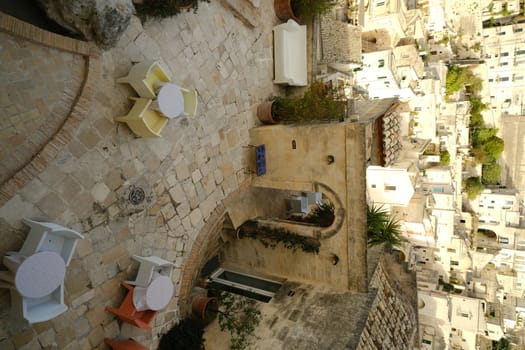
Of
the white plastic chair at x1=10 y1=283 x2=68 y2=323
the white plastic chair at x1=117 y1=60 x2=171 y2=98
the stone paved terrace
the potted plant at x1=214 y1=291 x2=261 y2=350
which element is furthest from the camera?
the potted plant at x1=214 y1=291 x2=261 y2=350

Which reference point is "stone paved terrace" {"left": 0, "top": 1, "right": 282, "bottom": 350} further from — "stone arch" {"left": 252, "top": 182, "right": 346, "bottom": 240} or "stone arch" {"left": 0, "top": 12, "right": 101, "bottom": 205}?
"stone arch" {"left": 252, "top": 182, "right": 346, "bottom": 240}

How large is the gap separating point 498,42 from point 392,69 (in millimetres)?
19817

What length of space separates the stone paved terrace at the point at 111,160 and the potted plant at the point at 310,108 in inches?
38.6

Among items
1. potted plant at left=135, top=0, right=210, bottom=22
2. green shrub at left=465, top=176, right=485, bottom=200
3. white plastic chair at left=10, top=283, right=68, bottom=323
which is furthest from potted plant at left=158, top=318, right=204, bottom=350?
green shrub at left=465, top=176, right=485, bottom=200

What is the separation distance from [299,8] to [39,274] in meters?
9.31

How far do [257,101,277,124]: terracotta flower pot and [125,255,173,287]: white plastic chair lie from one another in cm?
458

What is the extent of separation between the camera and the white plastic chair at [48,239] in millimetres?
3793

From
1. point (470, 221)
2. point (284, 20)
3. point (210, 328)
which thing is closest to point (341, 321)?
point (210, 328)

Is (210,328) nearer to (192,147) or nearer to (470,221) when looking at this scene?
(192,147)

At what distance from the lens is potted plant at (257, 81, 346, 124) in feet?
24.0

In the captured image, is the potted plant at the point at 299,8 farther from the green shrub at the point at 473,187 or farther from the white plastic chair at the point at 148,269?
the green shrub at the point at 473,187

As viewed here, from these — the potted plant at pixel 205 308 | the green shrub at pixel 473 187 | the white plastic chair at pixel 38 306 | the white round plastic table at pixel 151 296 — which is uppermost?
the white plastic chair at pixel 38 306

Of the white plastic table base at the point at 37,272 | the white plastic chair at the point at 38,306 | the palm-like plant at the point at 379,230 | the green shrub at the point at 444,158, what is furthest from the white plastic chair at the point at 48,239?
the green shrub at the point at 444,158

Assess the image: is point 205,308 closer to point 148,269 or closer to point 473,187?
point 148,269
